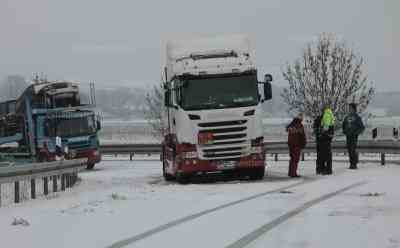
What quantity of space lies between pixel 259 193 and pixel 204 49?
17.5 feet

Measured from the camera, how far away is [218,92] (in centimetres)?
1778

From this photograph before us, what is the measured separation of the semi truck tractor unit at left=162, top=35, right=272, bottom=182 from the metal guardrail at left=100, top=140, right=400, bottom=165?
866 cm

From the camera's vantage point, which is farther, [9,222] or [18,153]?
[18,153]

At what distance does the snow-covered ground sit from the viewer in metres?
8.24

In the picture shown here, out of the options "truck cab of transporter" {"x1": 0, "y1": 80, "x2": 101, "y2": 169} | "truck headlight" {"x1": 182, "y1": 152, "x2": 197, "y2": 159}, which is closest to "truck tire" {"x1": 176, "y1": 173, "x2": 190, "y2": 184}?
"truck headlight" {"x1": 182, "y1": 152, "x2": 197, "y2": 159}

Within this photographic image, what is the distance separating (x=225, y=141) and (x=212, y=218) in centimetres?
765

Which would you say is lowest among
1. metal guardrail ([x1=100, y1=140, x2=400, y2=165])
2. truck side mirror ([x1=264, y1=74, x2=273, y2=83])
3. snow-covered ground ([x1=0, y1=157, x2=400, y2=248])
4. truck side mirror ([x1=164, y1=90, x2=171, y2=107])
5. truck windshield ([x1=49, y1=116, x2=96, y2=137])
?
metal guardrail ([x1=100, y1=140, x2=400, y2=165])

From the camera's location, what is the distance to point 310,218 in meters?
9.85

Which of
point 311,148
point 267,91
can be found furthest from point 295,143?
point 311,148

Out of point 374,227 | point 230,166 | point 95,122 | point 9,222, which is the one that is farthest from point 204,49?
point 95,122

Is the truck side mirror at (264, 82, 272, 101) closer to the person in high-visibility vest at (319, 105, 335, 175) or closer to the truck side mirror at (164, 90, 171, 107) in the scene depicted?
the truck side mirror at (164, 90, 171, 107)

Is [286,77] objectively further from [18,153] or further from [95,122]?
[18,153]

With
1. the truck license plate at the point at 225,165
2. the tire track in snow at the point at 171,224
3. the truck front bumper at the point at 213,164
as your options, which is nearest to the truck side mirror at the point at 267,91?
the truck front bumper at the point at 213,164

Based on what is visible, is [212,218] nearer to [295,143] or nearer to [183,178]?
[183,178]
